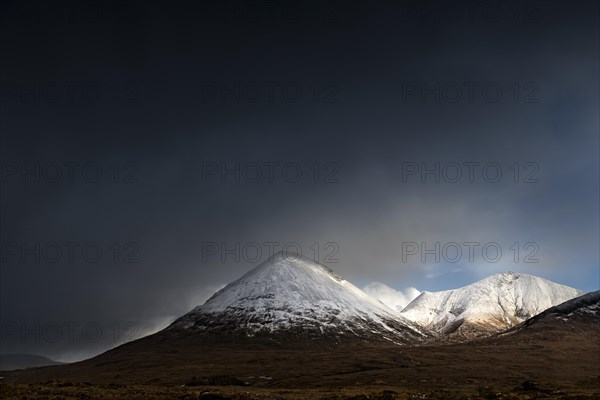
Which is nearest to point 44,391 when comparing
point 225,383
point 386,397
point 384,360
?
point 386,397

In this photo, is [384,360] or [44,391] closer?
[44,391]

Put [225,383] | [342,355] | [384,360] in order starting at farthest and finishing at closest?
[342,355] → [384,360] → [225,383]

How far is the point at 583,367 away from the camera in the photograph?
15538 centimetres

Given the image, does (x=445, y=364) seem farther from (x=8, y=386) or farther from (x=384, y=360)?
(x=8, y=386)

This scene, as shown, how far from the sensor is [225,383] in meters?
114

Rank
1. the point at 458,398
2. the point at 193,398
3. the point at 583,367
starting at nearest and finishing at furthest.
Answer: the point at 193,398, the point at 458,398, the point at 583,367

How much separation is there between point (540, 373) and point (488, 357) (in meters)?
39.6

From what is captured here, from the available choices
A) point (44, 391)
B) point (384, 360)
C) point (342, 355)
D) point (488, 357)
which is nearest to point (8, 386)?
point (44, 391)

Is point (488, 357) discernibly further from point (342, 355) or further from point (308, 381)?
point (308, 381)

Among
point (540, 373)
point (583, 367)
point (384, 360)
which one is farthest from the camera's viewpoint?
point (384, 360)

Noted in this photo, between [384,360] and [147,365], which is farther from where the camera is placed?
[147,365]

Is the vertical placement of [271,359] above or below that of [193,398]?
below

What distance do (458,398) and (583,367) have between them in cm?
12886

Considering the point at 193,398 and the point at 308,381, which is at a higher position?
the point at 193,398
